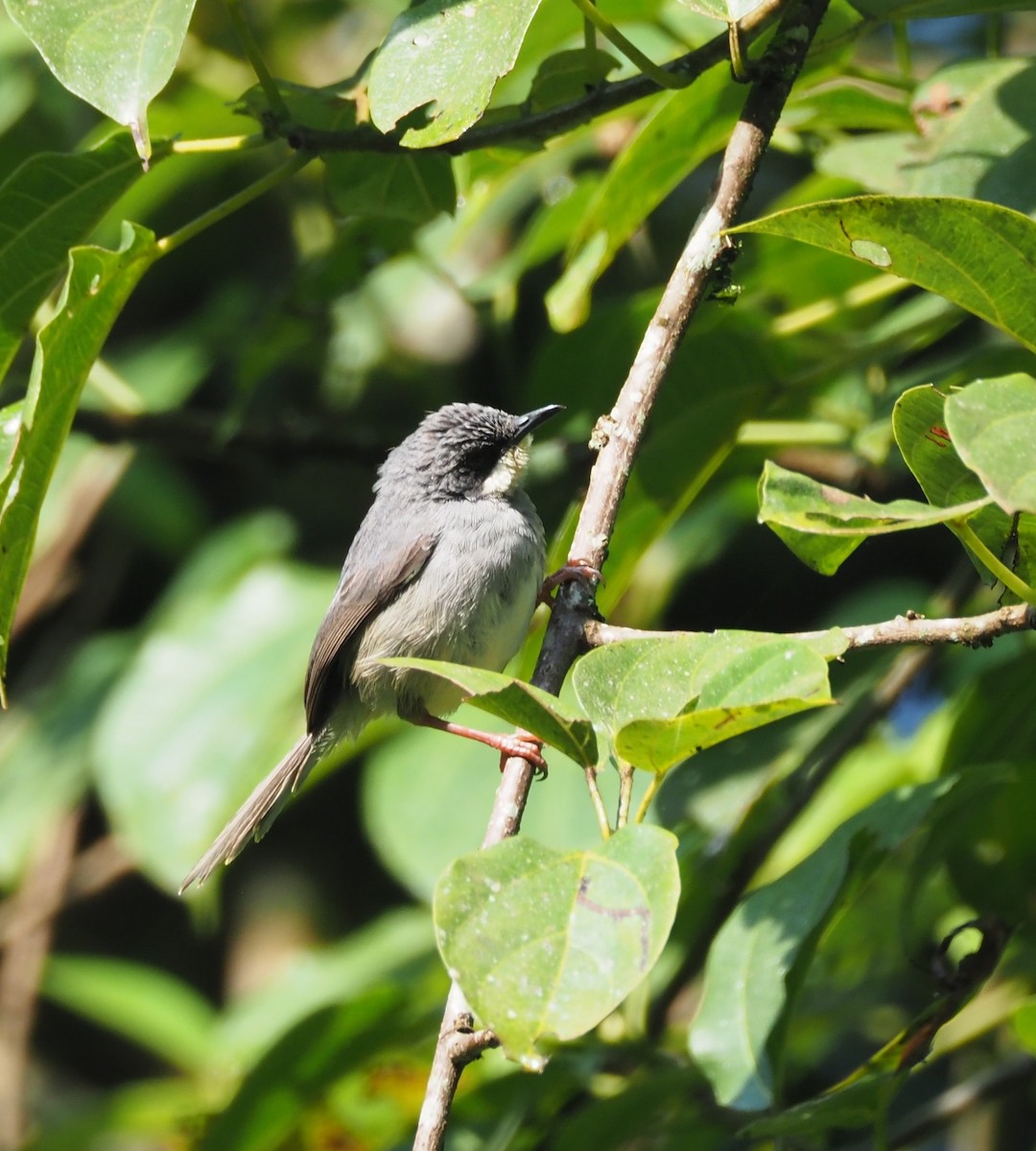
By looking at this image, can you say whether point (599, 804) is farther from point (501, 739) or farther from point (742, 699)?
point (501, 739)

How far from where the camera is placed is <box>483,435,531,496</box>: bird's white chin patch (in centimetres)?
396

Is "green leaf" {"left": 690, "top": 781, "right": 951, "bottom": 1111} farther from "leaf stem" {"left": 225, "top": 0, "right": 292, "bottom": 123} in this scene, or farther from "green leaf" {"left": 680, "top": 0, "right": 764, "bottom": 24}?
"leaf stem" {"left": 225, "top": 0, "right": 292, "bottom": 123}

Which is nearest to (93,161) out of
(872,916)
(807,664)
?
(807,664)

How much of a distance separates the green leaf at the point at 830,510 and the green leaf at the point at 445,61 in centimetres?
85

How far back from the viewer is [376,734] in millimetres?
4133

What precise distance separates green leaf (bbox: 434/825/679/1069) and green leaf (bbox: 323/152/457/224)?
66.1 inches

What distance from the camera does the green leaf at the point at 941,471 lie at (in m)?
1.80

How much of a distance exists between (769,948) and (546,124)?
5.33ft

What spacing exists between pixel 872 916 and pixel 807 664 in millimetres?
2662

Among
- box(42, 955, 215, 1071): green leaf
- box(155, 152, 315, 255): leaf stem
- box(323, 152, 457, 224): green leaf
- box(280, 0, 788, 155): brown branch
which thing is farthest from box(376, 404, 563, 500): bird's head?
box(42, 955, 215, 1071): green leaf

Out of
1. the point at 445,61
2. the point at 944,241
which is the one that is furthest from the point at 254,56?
the point at 944,241

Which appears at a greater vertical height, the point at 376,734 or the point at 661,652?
the point at 661,652

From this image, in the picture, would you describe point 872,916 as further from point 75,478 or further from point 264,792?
point 75,478

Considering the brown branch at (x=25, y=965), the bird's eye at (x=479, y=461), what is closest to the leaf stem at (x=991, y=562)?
the bird's eye at (x=479, y=461)
